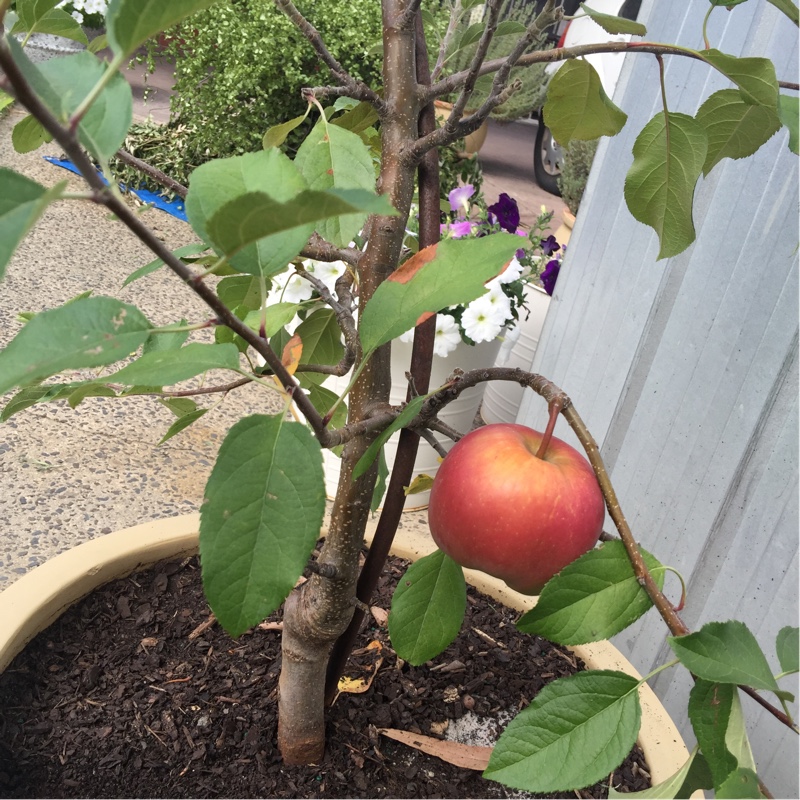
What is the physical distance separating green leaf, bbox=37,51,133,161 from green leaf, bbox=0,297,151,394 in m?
0.06

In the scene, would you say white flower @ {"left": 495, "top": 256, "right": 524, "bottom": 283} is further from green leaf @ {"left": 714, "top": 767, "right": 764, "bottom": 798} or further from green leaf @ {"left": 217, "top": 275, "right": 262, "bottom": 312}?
green leaf @ {"left": 714, "top": 767, "right": 764, "bottom": 798}

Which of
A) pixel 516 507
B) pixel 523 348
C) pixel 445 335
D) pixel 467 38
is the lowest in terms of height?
pixel 523 348

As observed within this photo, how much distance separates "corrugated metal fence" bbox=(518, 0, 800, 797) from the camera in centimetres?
85

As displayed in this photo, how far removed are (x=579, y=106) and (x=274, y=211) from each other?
38cm

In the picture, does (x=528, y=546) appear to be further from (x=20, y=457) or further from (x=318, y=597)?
(x=20, y=457)

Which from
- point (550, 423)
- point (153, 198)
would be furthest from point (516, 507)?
point (153, 198)

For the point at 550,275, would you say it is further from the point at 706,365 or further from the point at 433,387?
the point at 706,365

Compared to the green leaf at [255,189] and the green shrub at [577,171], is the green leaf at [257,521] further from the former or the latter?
the green shrub at [577,171]

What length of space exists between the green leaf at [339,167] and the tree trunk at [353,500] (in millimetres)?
14

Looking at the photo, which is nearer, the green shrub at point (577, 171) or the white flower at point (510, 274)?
the white flower at point (510, 274)

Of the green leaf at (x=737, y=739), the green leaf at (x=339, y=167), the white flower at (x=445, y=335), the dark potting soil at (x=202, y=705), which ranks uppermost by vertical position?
the green leaf at (x=339, y=167)

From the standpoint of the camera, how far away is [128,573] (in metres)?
0.78

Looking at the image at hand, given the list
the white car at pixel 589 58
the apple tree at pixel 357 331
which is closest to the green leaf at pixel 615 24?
the apple tree at pixel 357 331

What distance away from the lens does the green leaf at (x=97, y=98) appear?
0.88 ft
